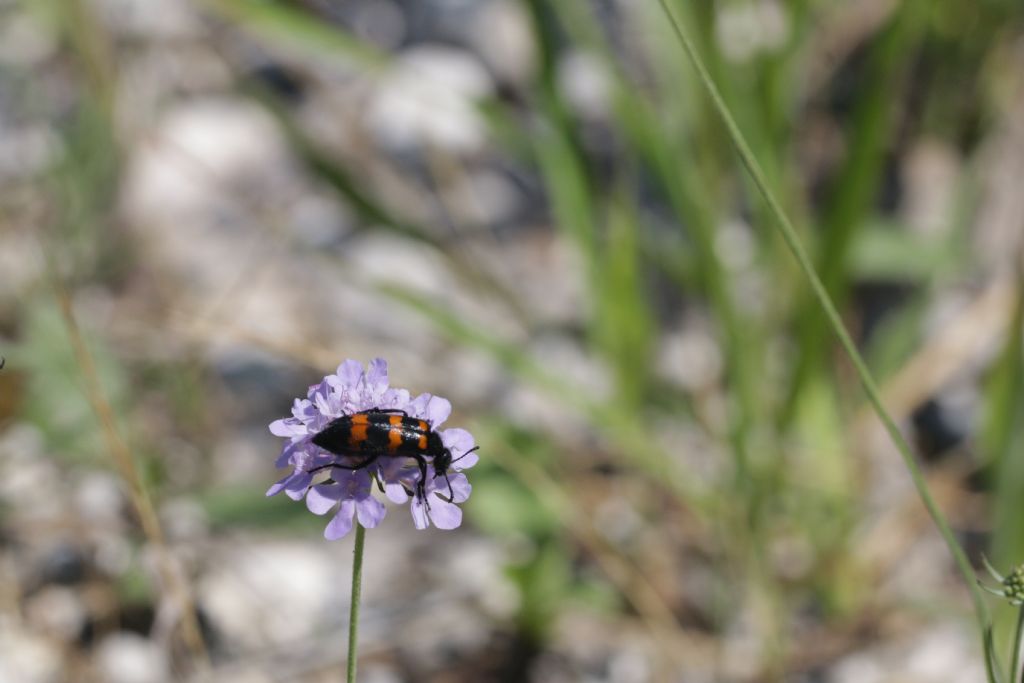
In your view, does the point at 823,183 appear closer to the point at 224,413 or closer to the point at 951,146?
the point at 951,146

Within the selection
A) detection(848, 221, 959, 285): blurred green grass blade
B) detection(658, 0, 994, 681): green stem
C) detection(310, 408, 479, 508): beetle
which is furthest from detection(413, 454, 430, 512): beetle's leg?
Result: detection(848, 221, 959, 285): blurred green grass blade

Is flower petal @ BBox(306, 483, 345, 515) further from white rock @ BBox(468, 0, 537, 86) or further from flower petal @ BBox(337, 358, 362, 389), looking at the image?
white rock @ BBox(468, 0, 537, 86)

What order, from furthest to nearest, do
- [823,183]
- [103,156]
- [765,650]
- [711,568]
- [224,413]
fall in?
1. [823,183]
2. [103,156]
3. [224,413]
4. [711,568]
5. [765,650]

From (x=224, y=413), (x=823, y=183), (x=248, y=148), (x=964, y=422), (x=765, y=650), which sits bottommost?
(x=765, y=650)

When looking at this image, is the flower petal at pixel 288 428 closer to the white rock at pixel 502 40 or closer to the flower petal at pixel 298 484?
the flower petal at pixel 298 484

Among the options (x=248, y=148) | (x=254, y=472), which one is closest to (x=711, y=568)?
(x=254, y=472)

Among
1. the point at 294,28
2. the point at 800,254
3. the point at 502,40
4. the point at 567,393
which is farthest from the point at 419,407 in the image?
the point at 502,40

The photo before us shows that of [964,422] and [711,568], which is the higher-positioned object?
[964,422]
